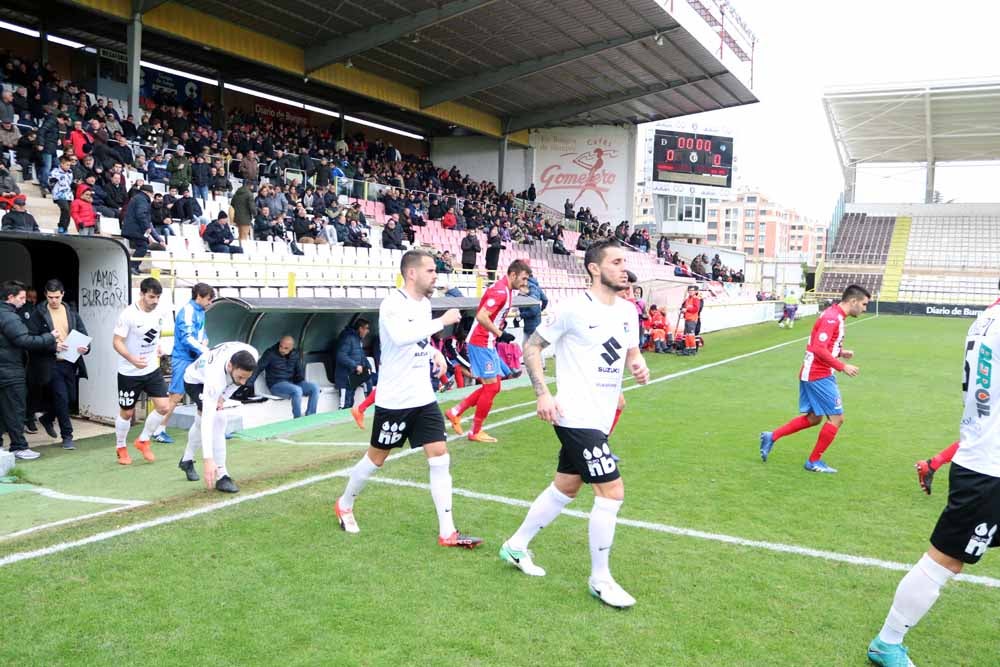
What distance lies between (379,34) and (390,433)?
2338cm

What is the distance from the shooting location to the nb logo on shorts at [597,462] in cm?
431

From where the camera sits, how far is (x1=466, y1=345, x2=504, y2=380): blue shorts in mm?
8859

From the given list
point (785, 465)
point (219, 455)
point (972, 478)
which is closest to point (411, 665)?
point (972, 478)

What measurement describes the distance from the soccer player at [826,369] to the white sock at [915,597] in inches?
159

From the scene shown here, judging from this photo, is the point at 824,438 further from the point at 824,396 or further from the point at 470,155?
the point at 470,155

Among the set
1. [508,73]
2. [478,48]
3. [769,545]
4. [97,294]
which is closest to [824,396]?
[769,545]

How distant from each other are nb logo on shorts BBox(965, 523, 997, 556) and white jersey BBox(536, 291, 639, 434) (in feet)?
6.12

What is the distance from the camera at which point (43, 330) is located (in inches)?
339

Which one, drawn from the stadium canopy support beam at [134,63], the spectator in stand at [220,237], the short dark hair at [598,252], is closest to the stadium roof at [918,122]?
the stadium canopy support beam at [134,63]

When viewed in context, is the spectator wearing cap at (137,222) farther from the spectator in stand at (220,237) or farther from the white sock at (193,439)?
the white sock at (193,439)

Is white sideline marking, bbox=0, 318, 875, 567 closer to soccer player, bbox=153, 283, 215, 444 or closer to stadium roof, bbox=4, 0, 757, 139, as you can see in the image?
soccer player, bbox=153, 283, 215, 444

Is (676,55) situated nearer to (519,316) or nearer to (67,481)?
(519,316)

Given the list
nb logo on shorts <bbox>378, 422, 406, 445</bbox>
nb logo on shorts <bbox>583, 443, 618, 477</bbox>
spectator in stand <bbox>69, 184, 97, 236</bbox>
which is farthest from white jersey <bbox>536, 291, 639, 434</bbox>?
spectator in stand <bbox>69, 184, 97, 236</bbox>

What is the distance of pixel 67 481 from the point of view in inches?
283
